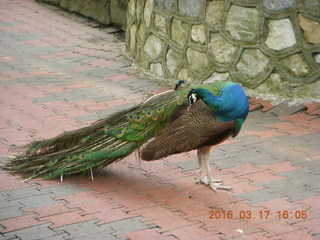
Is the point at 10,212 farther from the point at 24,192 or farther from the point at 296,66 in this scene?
the point at 296,66

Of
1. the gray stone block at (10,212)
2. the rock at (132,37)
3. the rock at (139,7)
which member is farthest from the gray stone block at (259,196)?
the rock at (132,37)

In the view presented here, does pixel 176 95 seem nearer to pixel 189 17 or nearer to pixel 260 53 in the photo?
pixel 260 53

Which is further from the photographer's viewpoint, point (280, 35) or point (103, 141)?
point (280, 35)

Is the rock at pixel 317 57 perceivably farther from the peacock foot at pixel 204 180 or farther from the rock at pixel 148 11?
the rock at pixel 148 11

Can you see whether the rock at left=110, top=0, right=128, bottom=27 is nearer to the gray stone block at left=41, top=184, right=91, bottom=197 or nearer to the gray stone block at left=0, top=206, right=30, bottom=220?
the gray stone block at left=41, top=184, right=91, bottom=197

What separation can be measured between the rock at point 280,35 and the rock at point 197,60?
2.89ft

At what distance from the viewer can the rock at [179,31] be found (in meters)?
7.59

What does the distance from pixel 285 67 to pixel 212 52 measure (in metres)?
0.95

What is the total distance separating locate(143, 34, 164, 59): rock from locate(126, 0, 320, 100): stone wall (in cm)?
2

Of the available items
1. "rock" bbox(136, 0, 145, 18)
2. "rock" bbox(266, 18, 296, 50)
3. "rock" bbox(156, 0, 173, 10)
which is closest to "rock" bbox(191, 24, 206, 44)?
"rock" bbox(156, 0, 173, 10)

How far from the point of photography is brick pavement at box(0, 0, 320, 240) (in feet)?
13.7

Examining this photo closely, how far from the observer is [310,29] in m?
6.52

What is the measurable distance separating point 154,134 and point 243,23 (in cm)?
261

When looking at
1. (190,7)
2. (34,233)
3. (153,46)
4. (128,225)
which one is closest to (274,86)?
(190,7)
